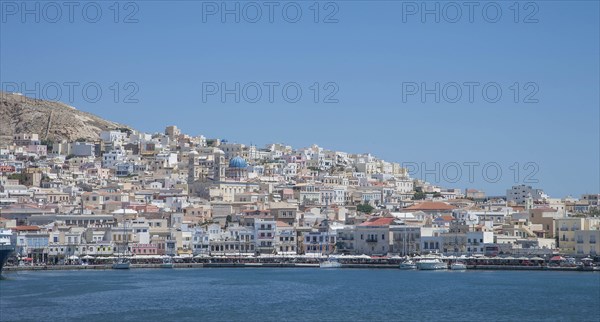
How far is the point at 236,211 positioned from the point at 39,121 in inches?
1954

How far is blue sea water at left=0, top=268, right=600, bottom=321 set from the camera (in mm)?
43938

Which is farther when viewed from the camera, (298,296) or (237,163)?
(237,163)

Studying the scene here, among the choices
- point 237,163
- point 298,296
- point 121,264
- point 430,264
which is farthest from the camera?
point 237,163

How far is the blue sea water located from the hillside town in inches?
302

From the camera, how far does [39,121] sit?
136500 mm

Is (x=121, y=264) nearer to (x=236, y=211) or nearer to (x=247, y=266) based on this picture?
(x=247, y=266)

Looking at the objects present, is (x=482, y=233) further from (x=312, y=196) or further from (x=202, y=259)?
(x=312, y=196)

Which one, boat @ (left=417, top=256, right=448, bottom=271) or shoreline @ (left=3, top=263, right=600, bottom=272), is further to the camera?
boat @ (left=417, top=256, right=448, bottom=271)

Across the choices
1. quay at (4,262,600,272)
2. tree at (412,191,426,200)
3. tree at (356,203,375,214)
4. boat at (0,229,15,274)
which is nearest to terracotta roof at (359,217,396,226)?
quay at (4,262,600,272)

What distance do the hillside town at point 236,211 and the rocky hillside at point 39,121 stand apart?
6.30 metres

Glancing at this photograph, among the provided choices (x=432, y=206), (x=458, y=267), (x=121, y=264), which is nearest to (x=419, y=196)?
(x=432, y=206)

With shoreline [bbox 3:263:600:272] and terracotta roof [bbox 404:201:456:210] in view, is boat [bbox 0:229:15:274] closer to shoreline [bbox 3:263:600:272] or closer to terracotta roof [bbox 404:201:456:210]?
shoreline [bbox 3:263:600:272]

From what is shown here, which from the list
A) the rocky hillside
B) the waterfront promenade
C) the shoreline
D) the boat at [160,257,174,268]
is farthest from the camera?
the rocky hillside

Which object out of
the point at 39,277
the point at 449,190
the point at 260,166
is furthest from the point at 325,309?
the point at 449,190
